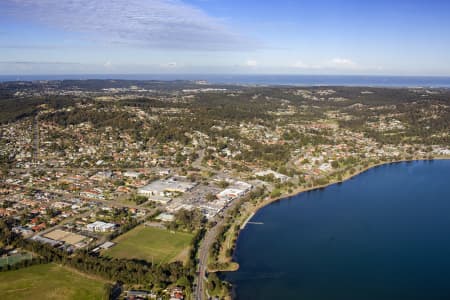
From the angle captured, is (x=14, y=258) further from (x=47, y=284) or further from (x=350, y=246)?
(x=350, y=246)

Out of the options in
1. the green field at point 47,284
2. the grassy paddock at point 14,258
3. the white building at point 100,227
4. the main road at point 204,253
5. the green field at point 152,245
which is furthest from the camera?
the white building at point 100,227

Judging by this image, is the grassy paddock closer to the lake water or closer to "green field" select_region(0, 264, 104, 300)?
"green field" select_region(0, 264, 104, 300)

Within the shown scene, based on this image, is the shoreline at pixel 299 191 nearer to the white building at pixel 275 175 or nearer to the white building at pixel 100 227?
the white building at pixel 275 175

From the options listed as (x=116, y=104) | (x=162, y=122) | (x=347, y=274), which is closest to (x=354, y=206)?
(x=347, y=274)

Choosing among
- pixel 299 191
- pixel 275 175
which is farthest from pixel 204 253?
pixel 275 175

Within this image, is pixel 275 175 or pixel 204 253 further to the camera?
pixel 275 175

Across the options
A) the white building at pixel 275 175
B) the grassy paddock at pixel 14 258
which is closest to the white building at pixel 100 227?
the grassy paddock at pixel 14 258

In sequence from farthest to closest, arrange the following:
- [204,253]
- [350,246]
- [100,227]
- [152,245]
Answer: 1. [100,227]
2. [350,246]
3. [152,245]
4. [204,253]

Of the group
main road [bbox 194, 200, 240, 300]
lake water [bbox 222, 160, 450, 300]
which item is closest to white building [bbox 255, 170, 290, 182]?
lake water [bbox 222, 160, 450, 300]
